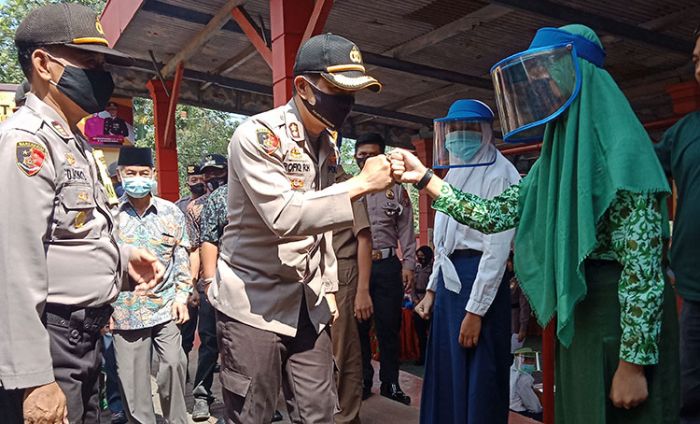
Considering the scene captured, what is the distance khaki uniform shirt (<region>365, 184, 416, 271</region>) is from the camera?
4.33 m

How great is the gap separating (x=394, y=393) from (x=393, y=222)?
132cm

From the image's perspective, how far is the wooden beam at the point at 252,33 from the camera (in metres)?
5.13

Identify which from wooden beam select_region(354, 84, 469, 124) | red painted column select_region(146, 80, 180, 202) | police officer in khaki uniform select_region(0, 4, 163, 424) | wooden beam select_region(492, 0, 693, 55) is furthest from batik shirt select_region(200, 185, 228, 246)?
wooden beam select_region(354, 84, 469, 124)

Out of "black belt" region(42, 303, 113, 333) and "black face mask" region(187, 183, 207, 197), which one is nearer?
"black belt" region(42, 303, 113, 333)

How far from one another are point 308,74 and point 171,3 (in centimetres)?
480

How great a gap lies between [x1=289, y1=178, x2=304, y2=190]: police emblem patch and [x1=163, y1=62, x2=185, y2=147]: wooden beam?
6.48 meters

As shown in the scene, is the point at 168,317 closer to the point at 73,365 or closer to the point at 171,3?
the point at 73,365

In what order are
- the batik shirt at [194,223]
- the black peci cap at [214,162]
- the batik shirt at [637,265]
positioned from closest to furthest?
1. the batik shirt at [637,265]
2. the batik shirt at [194,223]
3. the black peci cap at [214,162]

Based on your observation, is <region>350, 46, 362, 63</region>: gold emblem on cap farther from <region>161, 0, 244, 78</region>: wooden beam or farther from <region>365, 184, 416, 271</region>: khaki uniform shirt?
<region>161, 0, 244, 78</region>: wooden beam

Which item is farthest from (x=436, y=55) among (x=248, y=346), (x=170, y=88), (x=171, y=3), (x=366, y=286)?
(x=248, y=346)

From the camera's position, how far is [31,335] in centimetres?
140

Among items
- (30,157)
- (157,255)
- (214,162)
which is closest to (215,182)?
(214,162)

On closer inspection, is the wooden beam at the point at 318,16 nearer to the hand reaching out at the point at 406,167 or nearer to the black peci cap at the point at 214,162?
the black peci cap at the point at 214,162

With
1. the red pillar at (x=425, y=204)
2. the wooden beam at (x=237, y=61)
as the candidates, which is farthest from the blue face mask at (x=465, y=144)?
the red pillar at (x=425, y=204)
